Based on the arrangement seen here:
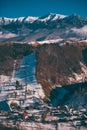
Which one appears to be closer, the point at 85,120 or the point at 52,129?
the point at 52,129

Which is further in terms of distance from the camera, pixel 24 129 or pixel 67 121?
pixel 67 121

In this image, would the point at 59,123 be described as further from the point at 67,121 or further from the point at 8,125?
the point at 8,125

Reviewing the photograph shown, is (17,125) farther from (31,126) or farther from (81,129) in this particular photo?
(81,129)

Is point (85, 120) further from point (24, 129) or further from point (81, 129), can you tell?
point (24, 129)

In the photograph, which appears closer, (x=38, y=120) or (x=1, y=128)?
(x=1, y=128)

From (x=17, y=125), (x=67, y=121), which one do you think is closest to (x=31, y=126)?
(x=17, y=125)

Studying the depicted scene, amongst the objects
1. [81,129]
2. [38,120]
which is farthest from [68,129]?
[38,120]
